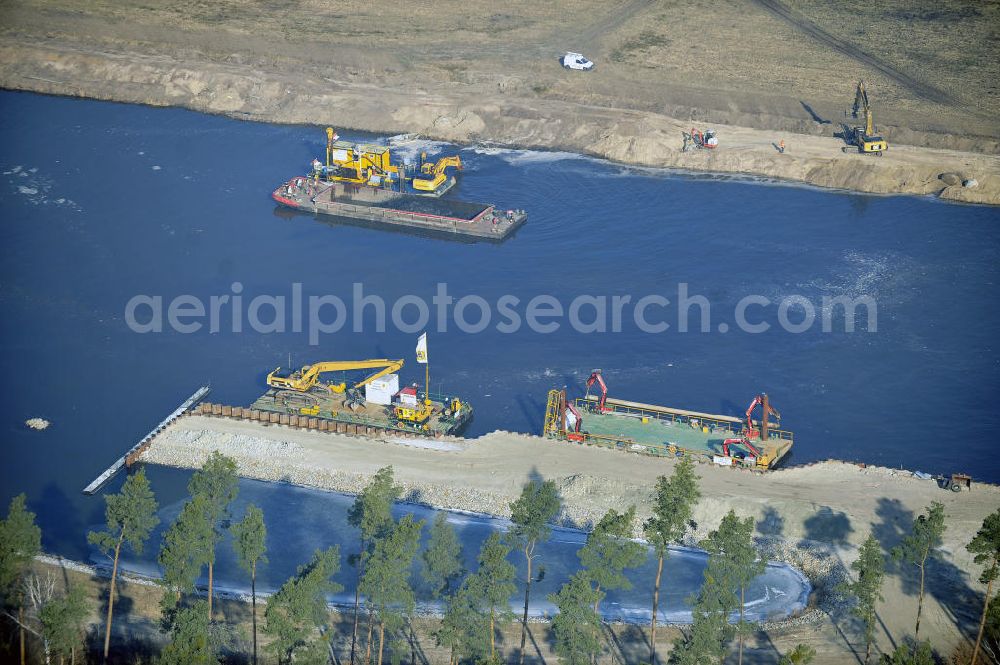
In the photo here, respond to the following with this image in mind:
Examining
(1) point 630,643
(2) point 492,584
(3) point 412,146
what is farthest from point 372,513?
(3) point 412,146

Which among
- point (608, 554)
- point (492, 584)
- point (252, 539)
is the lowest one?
point (492, 584)

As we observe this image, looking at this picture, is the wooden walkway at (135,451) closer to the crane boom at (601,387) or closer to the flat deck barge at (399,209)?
the crane boom at (601,387)

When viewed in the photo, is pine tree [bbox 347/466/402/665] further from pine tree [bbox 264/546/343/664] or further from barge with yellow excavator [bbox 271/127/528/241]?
barge with yellow excavator [bbox 271/127/528/241]

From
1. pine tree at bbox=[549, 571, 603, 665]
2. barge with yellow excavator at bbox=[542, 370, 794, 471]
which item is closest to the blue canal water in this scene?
barge with yellow excavator at bbox=[542, 370, 794, 471]

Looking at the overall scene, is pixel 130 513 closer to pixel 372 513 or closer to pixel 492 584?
pixel 372 513

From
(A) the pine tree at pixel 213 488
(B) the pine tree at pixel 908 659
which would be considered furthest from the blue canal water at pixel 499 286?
(B) the pine tree at pixel 908 659

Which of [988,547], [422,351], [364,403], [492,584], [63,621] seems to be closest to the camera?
[63,621]
